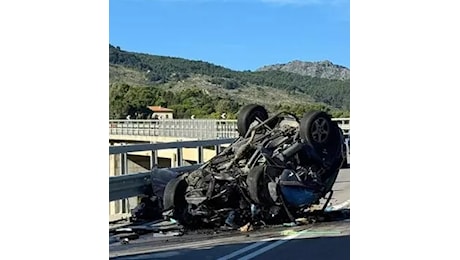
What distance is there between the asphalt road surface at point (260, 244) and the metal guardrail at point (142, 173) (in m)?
0.18

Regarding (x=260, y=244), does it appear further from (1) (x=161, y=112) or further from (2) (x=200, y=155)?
(1) (x=161, y=112)

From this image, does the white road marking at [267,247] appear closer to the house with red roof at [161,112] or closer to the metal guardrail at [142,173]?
the metal guardrail at [142,173]

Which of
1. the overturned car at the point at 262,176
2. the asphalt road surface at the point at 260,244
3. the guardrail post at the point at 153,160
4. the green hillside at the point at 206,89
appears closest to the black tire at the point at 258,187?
the overturned car at the point at 262,176

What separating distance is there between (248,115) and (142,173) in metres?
0.51

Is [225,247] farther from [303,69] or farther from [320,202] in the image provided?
[303,69]

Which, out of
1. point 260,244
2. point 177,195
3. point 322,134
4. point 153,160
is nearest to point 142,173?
point 153,160

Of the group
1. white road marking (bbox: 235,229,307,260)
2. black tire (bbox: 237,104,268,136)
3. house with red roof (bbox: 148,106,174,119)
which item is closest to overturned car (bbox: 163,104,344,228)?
black tire (bbox: 237,104,268,136)

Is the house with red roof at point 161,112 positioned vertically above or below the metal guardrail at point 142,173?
above

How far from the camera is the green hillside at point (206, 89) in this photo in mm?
2055

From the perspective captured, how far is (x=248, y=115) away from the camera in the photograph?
2334 millimetres

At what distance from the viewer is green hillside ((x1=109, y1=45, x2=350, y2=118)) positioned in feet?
6.74
